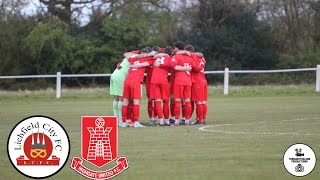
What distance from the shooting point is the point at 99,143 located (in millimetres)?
11078

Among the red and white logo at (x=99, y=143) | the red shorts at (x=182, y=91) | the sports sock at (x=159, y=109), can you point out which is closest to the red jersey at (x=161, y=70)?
the red shorts at (x=182, y=91)

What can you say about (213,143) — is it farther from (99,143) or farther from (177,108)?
(177,108)

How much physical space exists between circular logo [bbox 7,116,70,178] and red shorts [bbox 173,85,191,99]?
962 centimetres

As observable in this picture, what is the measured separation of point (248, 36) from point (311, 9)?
515 cm

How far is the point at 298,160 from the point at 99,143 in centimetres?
281

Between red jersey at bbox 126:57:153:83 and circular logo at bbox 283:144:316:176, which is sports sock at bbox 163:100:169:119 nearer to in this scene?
red jersey at bbox 126:57:153:83

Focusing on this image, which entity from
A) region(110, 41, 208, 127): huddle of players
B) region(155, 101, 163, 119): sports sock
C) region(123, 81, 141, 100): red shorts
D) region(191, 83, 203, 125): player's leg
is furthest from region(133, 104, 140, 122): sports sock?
region(191, 83, 203, 125): player's leg

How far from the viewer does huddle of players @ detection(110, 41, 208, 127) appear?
782 inches

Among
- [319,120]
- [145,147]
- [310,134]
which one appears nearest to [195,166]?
[145,147]

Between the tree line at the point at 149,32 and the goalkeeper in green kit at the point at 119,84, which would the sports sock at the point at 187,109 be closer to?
the goalkeeper in green kit at the point at 119,84

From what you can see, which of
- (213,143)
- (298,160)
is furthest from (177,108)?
(298,160)

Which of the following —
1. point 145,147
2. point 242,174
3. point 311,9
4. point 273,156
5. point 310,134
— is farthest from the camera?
point 311,9

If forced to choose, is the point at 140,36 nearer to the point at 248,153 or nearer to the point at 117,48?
the point at 117,48

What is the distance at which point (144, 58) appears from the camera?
20062 millimetres
